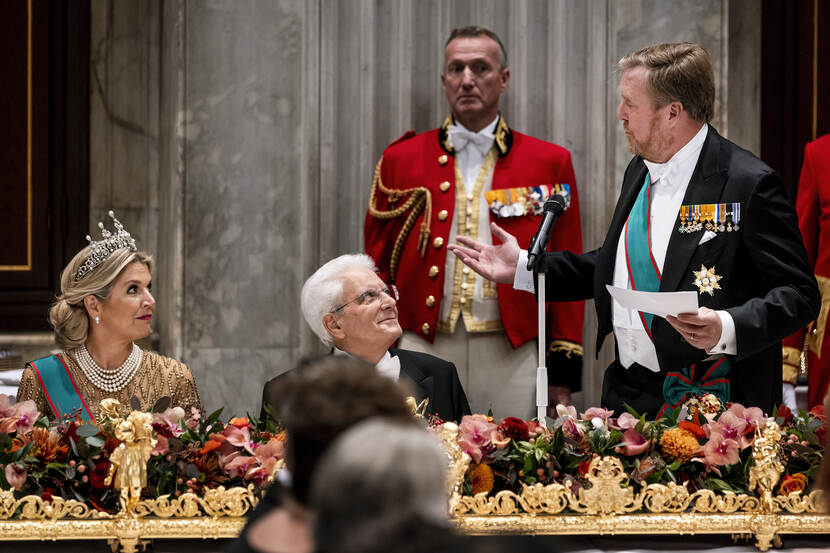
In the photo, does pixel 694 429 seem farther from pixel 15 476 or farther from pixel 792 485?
pixel 15 476

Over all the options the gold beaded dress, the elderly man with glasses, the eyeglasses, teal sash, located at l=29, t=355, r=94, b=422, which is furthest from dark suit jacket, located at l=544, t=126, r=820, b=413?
teal sash, located at l=29, t=355, r=94, b=422

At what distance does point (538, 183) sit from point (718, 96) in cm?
91

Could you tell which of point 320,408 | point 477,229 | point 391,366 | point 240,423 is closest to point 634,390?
point 391,366

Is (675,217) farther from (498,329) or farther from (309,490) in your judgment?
(309,490)

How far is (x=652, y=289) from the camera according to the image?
9.46ft

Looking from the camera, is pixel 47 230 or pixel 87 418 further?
pixel 47 230

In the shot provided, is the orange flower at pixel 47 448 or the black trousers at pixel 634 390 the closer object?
the orange flower at pixel 47 448

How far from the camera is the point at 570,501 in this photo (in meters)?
2.27

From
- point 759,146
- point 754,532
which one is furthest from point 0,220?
point 754,532

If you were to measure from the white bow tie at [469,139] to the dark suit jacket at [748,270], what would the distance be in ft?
3.90

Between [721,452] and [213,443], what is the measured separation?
1.08 m

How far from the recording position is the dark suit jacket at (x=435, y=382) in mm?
3137

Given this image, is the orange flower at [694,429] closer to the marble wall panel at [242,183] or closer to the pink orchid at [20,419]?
the pink orchid at [20,419]

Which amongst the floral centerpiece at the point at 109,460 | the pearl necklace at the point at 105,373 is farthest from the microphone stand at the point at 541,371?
the pearl necklace at the point at 105,373
